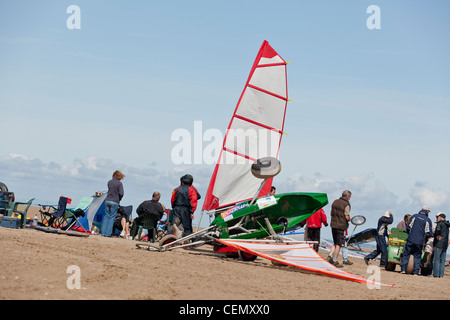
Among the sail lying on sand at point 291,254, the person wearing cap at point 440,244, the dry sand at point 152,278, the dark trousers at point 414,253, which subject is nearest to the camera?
the dry sand at point 152,278

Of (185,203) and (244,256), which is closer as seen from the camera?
(244,256)

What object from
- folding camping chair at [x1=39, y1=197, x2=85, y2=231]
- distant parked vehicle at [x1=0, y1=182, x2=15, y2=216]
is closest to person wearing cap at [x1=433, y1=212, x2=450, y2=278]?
folding camping chair at [x1=39, y1=197, x2=85, y2=231]

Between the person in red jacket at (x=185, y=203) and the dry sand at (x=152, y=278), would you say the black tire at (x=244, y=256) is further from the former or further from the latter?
the person in red jacket at (x=185, y=203)

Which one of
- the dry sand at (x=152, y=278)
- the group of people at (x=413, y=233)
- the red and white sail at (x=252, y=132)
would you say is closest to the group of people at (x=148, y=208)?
the red and white sail at (x=252, y=132)

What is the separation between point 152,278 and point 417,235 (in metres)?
7.77

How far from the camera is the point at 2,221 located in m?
14.6

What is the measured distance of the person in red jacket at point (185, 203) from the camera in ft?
42.4

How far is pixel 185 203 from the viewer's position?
1295cm

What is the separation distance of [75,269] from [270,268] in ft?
13.8

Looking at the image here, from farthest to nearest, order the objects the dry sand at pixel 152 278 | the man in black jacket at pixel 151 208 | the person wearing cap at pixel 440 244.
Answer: the man in black jacket at pixel 151 208 < the person wearing cap at pixel 440 244 < the dry sand at pixel 152 278

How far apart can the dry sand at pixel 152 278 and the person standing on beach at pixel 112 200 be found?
3.25 m

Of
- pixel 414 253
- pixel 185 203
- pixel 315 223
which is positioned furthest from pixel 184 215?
pixel 414 253

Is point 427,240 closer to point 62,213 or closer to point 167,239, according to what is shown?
point 167,239
